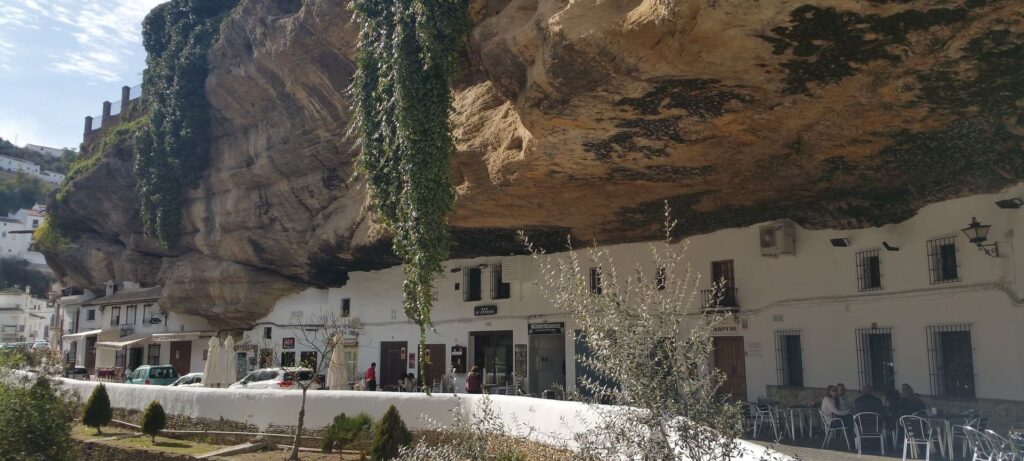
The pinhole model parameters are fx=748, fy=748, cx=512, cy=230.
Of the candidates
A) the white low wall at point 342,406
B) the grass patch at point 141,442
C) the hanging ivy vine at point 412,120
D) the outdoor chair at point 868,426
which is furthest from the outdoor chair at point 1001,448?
the grass patch at point 141,442

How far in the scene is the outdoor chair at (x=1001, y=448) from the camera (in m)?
8.05

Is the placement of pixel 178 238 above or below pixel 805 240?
above

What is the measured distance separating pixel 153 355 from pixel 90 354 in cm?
622

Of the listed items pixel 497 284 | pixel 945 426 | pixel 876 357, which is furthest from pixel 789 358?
pixel 497 284

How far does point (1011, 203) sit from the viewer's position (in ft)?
37.2

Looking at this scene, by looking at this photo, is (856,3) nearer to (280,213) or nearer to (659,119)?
(659,119)

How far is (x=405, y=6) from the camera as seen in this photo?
46.5 feet

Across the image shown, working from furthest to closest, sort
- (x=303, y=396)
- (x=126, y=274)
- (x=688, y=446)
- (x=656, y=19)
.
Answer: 1. (x=126, y=274)
2. (x=303, y=396)
3. (x=656, y=19)
4. (x=688, y=446)

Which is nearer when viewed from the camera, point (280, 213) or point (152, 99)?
point (280, 213)

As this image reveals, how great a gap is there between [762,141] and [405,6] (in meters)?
7.09

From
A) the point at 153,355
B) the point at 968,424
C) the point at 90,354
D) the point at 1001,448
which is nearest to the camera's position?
the point at 1001,448

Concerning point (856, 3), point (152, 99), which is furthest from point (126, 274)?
point (856, 3)

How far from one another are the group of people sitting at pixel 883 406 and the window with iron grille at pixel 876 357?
3.16 feet

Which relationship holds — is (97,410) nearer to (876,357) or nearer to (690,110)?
(690,110)
